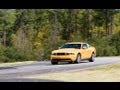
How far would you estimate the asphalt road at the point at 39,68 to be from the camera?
12.3m

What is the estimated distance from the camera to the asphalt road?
12.3 meters

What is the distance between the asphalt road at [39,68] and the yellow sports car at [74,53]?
20 cm

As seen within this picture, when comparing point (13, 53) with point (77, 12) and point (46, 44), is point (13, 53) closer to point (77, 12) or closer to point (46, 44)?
point (46, 44)

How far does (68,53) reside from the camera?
1378 centimetres

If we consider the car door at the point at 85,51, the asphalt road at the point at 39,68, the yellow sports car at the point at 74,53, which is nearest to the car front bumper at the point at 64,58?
the yellow sports car at the point at 74,53

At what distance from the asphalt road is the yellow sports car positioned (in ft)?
0.64

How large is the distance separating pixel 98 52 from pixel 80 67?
3.12 feet

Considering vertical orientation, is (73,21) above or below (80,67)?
above

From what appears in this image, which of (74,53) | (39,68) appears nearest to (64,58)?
(74,53)

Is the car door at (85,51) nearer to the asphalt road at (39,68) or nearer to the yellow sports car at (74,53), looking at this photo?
the yellow sports car at (74,53)

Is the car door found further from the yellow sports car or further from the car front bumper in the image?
the car front bumper
